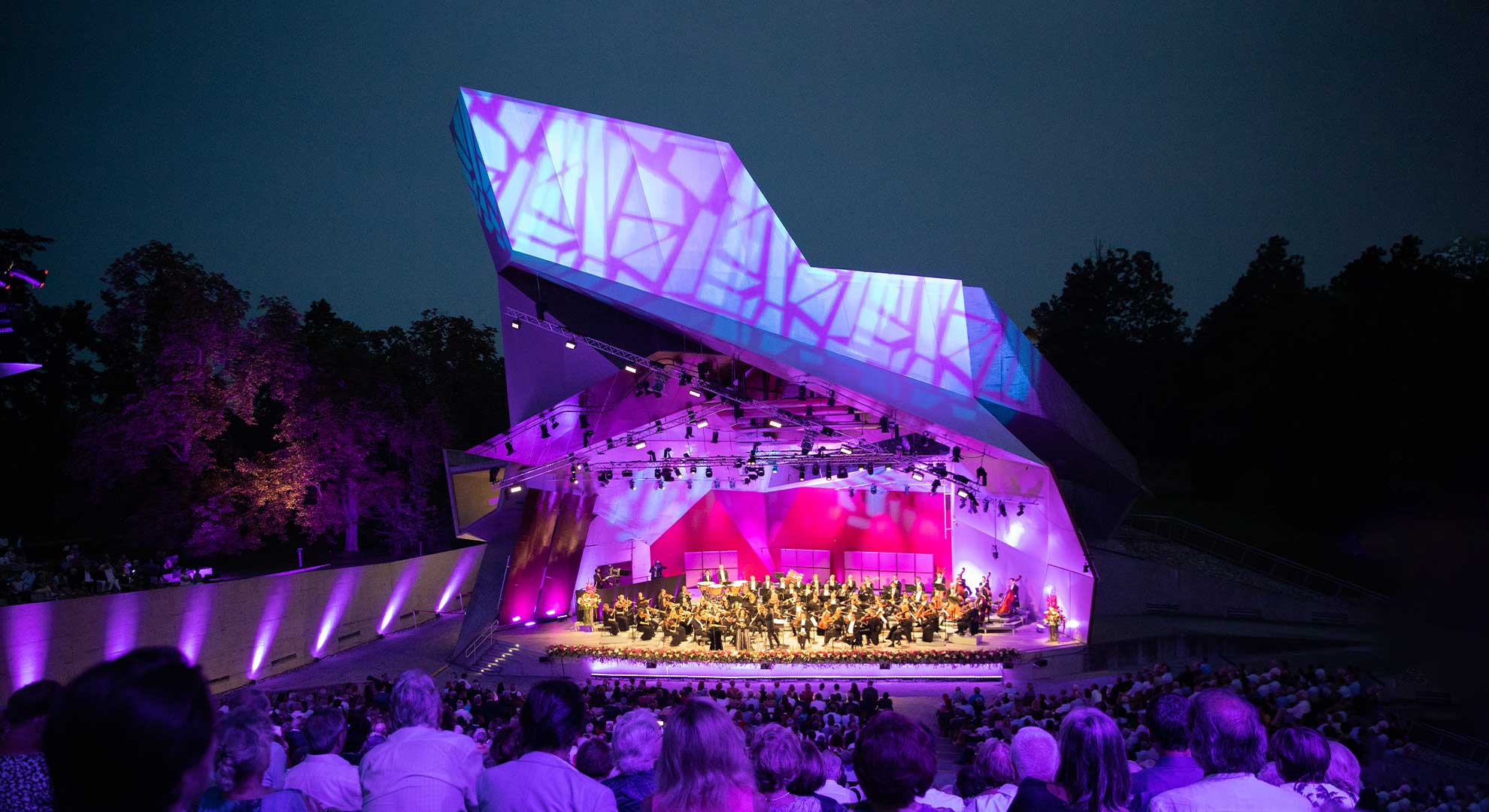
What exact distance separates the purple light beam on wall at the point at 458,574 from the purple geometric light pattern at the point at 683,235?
16.6 meters

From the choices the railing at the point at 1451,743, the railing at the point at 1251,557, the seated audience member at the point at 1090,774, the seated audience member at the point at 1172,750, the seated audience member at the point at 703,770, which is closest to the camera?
the seated audience member at the point at 703,770

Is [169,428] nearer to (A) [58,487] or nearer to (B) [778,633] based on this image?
(A) [58,487]

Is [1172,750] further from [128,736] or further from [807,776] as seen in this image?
[128,736]

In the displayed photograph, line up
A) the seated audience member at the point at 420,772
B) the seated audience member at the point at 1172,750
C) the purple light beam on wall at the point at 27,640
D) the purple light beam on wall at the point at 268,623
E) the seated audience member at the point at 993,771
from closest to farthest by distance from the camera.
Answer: the seated audience member at the point at 420,772
the seated audience member at the point at 1172,750
the seated audience member at the point at 993,771
the purple light beam on wall at the point at 27,640
the purple light beam on wall at the point at 268,623

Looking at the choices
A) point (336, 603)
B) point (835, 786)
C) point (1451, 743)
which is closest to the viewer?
point (835, 786)

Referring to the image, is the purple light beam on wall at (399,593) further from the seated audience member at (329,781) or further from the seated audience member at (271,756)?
the seated audience member at (329,781)

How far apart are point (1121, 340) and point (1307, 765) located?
38.1 meters

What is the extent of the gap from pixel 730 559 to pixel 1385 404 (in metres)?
16.6

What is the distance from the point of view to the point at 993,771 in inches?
158

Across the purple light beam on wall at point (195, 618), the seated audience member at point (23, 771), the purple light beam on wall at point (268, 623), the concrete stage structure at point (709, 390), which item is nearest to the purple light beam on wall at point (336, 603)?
the purple light beam on wall at point (268, 623)

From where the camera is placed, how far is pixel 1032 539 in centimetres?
2048

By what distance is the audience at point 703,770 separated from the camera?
7.75 ft

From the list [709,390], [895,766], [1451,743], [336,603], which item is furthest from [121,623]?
[1451,743]

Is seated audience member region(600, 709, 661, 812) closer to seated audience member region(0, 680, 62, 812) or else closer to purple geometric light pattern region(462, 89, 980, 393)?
seated audience member region(0, 680, 62, 812)
